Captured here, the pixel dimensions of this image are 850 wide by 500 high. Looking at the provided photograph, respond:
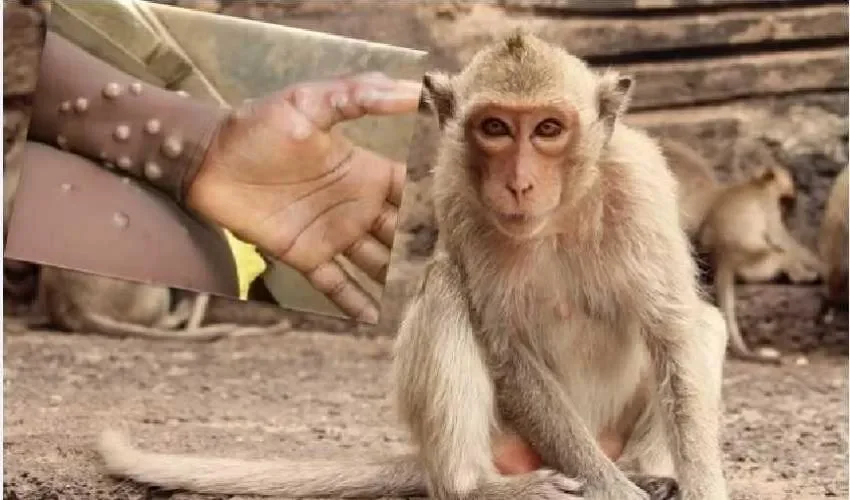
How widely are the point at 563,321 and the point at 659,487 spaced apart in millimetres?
389

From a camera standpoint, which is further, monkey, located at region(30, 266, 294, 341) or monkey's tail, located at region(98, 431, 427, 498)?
monkey, located at region(30, 266, 294, 341)

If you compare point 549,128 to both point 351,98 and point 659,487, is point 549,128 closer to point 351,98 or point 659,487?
point 659,487

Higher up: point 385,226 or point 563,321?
point 563,321

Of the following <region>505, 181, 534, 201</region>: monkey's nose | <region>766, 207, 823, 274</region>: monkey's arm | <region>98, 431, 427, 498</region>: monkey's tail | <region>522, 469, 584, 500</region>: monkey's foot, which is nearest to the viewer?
<region>505, 181, 534, 201</region>: monkey's nose

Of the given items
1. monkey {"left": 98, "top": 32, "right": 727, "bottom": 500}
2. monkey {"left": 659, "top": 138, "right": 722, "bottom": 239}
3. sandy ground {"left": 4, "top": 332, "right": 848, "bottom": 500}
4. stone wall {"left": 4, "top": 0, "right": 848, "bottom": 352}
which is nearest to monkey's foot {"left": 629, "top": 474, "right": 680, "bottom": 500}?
monkey {"left": 98, "top": 32, "right": 727, "bottom": 500}

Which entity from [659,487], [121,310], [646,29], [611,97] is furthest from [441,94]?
[121,310]

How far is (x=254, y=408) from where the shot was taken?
354 cm

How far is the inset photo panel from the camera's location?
3928 millimetres

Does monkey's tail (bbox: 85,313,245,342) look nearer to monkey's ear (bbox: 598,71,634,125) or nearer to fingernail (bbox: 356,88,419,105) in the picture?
fingernail (bbox: 356,88,419,105)

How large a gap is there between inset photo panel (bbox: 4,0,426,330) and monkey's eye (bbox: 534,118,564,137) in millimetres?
2060

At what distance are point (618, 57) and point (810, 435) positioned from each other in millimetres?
2411

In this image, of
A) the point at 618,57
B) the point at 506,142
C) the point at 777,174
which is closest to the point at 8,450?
the point at 506,142

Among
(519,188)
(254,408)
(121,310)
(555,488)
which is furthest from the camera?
(121,310)

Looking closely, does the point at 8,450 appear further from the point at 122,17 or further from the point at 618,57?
the point at 618,57
